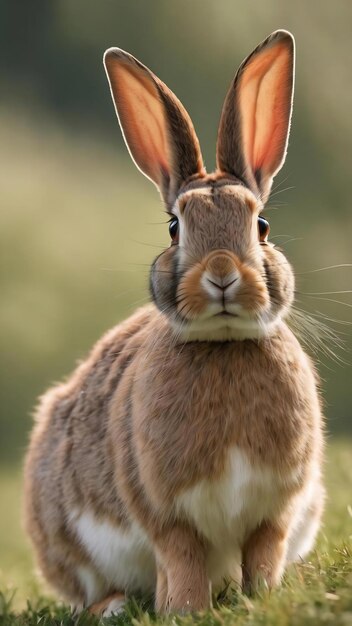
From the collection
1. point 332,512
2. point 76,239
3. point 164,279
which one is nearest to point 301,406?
point 164,279

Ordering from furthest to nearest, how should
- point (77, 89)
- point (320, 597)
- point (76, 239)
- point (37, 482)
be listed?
point (77, 89)
point (76, 239)
point (37, 482)
point (320, 597)

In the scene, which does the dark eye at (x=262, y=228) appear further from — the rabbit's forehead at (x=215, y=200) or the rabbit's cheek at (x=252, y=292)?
the rabbit's cheek at (x=252, y=292)

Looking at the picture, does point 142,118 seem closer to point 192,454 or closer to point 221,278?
point 221,278

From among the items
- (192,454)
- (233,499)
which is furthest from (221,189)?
(233,499)

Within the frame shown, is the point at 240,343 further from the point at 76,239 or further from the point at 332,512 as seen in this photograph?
the point at 76,239

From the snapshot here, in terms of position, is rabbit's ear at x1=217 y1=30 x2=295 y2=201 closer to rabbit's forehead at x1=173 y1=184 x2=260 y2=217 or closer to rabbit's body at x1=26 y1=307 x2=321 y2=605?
rabbit's forehead at x1=173 y1=184 x2=260 y2=217

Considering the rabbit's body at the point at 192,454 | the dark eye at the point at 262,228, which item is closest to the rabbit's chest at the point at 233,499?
the rabbit's body at the point at 192,454
